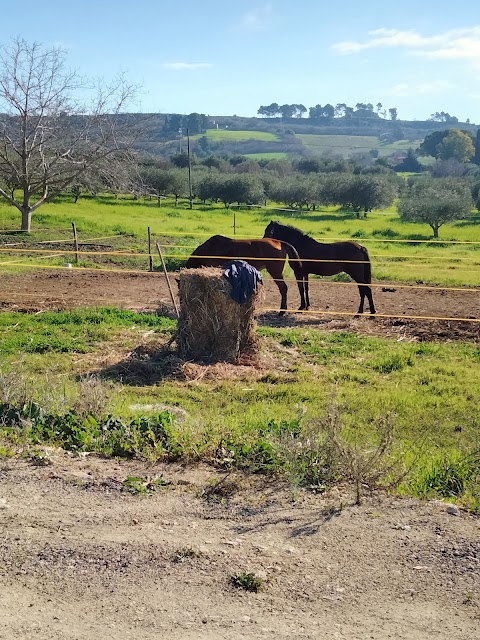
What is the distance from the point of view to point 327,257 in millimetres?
13852

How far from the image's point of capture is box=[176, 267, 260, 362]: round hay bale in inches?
369

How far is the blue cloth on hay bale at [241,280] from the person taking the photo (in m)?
9.41

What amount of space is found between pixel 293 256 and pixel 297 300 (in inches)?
54.5

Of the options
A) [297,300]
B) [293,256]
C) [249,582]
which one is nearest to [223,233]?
[297,300]

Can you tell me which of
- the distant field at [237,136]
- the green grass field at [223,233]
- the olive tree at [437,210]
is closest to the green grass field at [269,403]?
the green grass field at [223,233]

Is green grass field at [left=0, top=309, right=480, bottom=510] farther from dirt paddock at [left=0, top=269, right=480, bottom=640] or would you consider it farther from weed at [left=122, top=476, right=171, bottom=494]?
weed at [left=122, top=476, right=171, bottom=494]

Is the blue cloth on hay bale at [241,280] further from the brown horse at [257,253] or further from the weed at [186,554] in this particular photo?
the weed at [186,554]

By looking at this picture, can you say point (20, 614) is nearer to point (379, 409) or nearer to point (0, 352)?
point (379, 409)

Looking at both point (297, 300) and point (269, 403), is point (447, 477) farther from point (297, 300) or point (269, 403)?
point (297, 300)

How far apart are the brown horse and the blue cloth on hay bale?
3214 millimetres

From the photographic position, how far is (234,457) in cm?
550

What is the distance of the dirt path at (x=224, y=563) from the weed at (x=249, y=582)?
41mm

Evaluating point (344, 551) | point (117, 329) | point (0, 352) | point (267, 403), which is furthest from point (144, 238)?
point (344, 551)

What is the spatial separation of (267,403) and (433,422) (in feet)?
5.90
